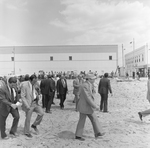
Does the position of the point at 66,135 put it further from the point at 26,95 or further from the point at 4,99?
the point at 4,99

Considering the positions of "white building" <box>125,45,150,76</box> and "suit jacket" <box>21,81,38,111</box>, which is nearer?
"suit jacket" <box>21,81,38,111</box>

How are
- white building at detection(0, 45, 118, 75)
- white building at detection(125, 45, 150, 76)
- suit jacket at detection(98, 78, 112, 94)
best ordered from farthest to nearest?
1. white building at detection(0, 45, 118, 75)
2. white building at detection(125, 45, 150, 76)
3. suit jacket at detection(98, 78, 112, 94)

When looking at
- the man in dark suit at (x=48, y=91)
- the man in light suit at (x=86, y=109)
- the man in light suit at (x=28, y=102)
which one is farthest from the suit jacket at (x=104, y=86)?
the man in light suit at (x=28, y=102)

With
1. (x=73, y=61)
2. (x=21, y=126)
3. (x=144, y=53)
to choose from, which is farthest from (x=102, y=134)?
(x=73, y=61)

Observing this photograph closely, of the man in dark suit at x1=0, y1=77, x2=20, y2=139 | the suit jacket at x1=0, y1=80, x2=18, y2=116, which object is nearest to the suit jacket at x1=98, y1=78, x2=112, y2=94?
the man in dark suit at x1=0, y1=77, x2=20, y2=139

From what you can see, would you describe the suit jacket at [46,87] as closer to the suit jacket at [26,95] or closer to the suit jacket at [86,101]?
the suit jacket at [26,95]

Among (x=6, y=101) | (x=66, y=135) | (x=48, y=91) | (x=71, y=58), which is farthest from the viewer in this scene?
(x=71, y=58)

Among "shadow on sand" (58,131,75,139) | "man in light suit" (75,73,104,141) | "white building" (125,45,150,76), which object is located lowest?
"shadow on sand" (58,131,75,139)

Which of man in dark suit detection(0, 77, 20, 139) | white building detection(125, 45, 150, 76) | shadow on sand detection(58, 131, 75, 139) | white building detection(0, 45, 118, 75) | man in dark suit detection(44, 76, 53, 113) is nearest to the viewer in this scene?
man in dark suit detection(0, 77, 20, 139)

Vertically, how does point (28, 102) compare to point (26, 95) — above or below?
below

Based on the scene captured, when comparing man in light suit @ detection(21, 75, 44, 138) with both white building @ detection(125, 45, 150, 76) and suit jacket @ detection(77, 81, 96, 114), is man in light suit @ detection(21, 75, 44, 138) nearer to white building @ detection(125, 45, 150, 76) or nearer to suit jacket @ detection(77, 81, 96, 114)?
suit jacket @ detection(77, 81, 96, 114)

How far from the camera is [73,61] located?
4772cm

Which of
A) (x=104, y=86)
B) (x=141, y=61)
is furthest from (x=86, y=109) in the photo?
(x=141, y=61)

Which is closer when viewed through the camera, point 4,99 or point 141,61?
point 4,99
